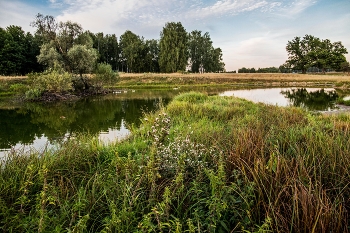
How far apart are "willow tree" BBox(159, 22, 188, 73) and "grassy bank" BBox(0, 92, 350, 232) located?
2814 inches

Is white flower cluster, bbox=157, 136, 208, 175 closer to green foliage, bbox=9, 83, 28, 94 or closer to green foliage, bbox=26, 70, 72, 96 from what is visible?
green foliage, bbox=26, 70, 72, 96

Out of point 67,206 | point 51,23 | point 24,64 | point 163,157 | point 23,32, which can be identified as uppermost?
point 23,32

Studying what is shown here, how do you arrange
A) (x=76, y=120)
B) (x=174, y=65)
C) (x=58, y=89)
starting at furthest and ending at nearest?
1. (x=174, y=65)
2. (x=58, y=89)
3. (x=76, y=120)

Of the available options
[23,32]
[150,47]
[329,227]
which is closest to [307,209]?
[329,227]

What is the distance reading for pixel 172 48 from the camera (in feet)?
249

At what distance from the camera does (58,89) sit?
30953 mm

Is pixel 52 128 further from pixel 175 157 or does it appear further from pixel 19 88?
pixel 19 88

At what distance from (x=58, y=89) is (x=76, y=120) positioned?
17524 mm

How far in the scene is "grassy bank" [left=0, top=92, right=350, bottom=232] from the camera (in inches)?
103

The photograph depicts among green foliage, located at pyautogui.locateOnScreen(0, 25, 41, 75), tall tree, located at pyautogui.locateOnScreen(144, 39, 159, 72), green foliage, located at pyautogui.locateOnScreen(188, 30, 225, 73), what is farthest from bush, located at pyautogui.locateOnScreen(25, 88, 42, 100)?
green foliage, located at pyautogui.locateOnScreen(188, 30, 225, 73)

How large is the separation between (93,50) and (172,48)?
4110 centimetres

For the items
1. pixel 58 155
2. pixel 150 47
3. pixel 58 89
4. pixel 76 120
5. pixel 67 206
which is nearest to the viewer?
pixel 67 206

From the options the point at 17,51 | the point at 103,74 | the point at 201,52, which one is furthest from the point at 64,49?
the point at 201,52

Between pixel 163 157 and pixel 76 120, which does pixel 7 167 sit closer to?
pixel 163 157
